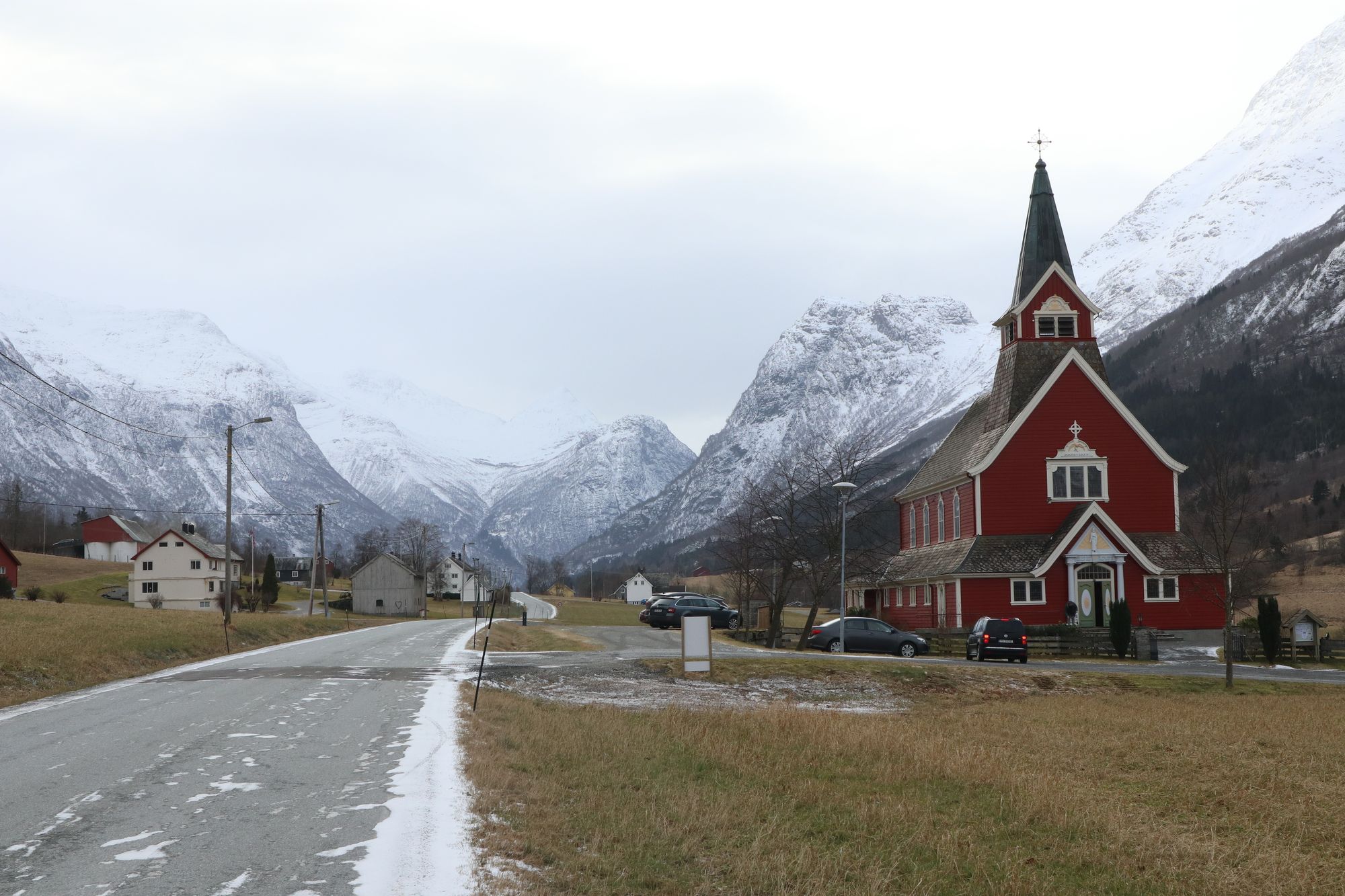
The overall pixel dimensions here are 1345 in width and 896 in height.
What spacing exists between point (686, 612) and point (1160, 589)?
25321 millimetres

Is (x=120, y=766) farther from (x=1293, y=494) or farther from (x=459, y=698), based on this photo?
(x=1293, y=494)

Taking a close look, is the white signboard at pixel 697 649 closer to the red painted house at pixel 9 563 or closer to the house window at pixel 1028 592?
the house window at pixel 1028 592

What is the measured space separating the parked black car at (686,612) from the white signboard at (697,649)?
3617 cm

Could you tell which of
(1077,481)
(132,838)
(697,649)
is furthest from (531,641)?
(132,838)

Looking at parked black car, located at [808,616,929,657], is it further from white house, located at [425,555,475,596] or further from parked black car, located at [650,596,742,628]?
white house, located at [425,555,475,596]

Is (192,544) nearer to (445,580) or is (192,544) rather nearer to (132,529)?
(132,529)

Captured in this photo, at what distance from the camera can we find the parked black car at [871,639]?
45688 mm

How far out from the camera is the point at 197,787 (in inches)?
479

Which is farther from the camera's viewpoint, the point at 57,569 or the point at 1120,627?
the point at 57,569

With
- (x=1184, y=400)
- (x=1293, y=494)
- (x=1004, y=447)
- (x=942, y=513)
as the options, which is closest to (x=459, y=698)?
(x=1004, y=447)

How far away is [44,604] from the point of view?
48312 millimetres

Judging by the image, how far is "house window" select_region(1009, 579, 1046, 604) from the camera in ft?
169

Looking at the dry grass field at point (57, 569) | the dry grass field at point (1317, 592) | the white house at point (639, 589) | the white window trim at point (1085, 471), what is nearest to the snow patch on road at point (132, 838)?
the white window trim at point (1085, 471)

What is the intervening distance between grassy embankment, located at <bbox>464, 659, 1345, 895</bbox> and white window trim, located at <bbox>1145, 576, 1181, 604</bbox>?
29613 mm
